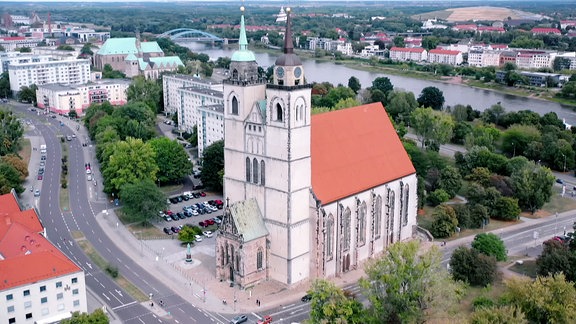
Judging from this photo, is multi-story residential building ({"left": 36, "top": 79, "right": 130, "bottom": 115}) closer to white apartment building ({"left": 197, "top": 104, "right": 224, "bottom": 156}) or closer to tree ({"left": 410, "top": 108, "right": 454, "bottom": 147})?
white apartment building ({"left": 197, "top": 104, "right": 224, "bottom": 156})

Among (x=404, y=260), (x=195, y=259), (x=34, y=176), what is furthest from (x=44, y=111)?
(x=404, y=260)

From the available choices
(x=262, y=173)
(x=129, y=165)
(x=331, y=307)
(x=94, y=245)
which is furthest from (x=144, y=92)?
(x=331, y=307)

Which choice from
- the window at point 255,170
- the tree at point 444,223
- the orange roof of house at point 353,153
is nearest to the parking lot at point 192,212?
the window at point 255,170

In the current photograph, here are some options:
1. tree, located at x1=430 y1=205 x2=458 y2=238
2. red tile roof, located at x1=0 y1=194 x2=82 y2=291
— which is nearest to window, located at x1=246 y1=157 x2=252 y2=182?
red tile roof, located at x1=0 y1=194 x2=82 y2=291

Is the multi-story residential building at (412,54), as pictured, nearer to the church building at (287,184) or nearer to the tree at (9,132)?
the tree at (9,132)

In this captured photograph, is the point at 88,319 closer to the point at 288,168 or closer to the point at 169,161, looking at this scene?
the point at 288,168

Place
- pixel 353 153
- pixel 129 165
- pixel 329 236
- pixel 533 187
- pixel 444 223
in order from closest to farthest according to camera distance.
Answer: pixel 329 236
pixel 353 153
pixel 444 223
pixel 533 187
pixel 129 165
